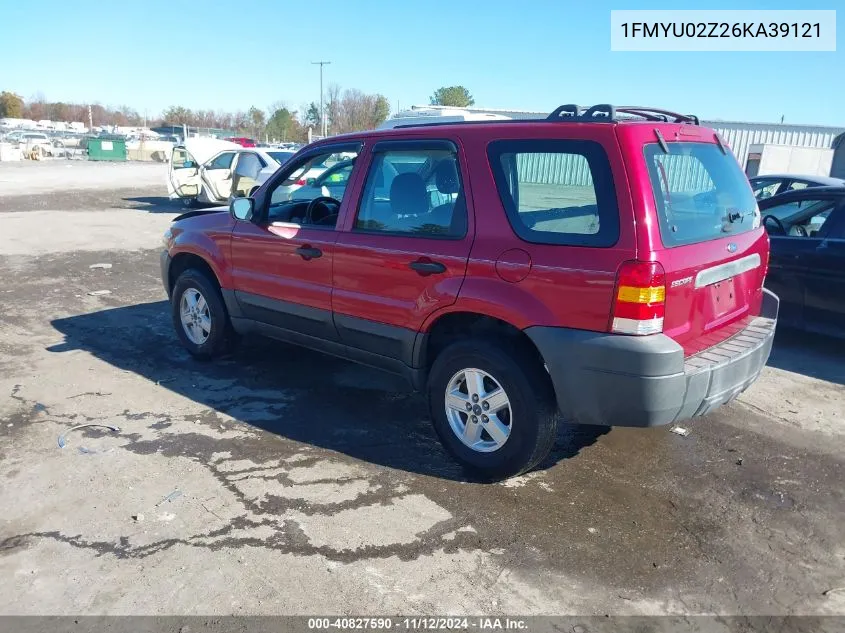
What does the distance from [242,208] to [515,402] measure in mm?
2650

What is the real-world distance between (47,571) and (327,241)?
2450 millimetres


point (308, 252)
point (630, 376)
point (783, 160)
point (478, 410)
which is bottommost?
point (478, 410)

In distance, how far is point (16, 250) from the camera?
11172 millimetres

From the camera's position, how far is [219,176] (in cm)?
1644

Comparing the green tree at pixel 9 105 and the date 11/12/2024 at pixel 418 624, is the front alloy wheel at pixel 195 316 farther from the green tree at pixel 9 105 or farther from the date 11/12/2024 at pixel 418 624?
the green tree at pixel 9 105

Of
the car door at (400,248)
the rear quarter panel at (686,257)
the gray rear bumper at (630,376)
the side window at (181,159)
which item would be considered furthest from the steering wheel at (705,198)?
the side window at (181,159)

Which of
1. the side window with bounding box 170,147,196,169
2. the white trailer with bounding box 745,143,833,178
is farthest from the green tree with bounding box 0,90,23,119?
the white trailer with bounding box 745,143,833,178

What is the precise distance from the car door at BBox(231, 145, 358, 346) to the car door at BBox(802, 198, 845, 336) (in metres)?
4.47

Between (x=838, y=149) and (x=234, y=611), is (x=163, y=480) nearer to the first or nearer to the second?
(x=234, y=611)

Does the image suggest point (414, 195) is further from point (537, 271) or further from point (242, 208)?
point (242, 208)

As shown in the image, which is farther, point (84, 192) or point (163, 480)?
point (84, 192)

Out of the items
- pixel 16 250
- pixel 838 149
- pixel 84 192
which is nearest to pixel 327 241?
pixel 16 250

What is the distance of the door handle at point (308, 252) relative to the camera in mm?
4523

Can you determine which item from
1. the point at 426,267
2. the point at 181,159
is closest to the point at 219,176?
the point at 181,159
